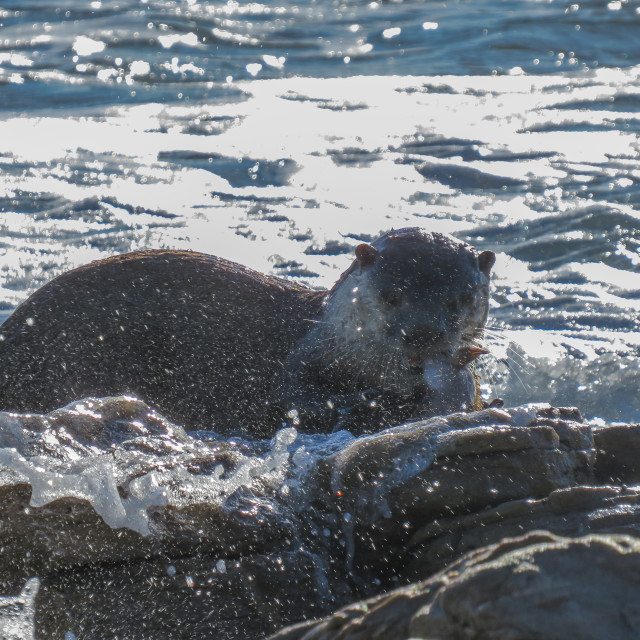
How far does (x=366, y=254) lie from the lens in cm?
442

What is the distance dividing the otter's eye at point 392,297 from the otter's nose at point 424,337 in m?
0.18

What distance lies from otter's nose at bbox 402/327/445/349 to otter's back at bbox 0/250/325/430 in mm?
613

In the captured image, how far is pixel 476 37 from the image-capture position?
13.6 m

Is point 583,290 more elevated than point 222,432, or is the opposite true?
point 222,432

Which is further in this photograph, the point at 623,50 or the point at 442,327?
the point at 623,50

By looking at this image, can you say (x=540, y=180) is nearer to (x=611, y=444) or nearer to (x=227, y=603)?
(x=611, y=444)

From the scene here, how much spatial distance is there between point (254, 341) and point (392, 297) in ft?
2.11

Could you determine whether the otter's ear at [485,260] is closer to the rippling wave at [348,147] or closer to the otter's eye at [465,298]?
the otter's eye at [465,298]

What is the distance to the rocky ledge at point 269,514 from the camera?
2.32m

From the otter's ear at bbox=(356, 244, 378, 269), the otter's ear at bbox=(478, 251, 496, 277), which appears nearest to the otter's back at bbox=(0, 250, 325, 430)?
the otter's ear at bbox=(356, 244, 378, 269)

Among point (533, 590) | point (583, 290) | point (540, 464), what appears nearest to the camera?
point (533, 590)

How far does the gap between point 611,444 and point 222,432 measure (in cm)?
171

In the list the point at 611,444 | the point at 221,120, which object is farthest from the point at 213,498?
the point at 221,120

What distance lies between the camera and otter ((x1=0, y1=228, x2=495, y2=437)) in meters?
4.07
